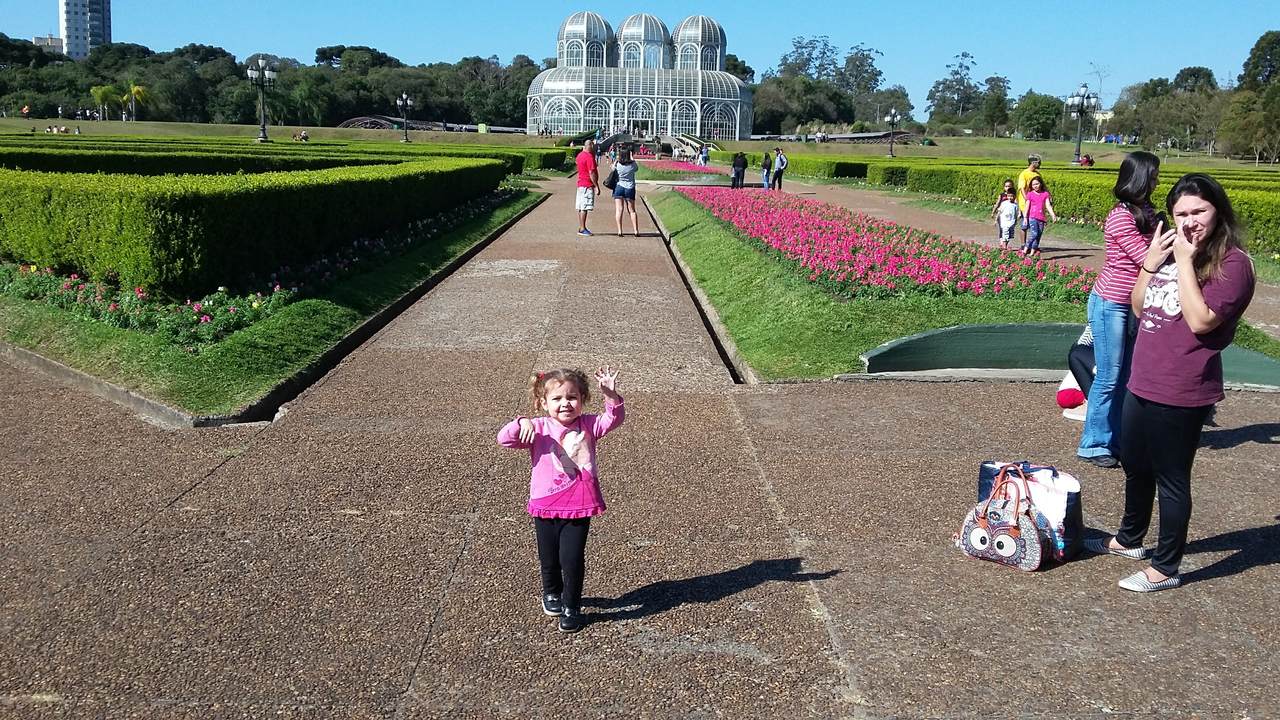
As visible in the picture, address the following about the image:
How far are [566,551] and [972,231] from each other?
17.0 metres

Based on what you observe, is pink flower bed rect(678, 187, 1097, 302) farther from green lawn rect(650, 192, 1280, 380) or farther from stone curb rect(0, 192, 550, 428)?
stone curb rect(0, 192, 550, 428)

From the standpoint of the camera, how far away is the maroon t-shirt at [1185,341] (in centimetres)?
345

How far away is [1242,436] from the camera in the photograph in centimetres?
576

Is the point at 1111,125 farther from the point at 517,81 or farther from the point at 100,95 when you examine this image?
the point at 100,95

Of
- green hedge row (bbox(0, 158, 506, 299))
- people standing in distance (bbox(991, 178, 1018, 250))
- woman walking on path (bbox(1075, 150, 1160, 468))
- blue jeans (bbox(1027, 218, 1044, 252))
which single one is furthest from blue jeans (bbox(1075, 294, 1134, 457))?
people standing in distance (bbox(991, 178, 1018, 250))

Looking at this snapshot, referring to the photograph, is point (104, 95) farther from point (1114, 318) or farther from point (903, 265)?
point (1114, 318)

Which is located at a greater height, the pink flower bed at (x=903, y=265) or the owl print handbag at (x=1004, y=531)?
the pink flower bed at (x=903, y=265)

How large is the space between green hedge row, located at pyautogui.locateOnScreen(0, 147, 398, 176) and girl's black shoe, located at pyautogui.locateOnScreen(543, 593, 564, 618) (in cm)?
1532

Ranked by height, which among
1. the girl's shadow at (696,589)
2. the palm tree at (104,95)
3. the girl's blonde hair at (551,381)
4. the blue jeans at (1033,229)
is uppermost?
the palm tree at (104,95)

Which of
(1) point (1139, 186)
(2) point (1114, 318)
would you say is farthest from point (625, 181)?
(1) point (1139, 186)

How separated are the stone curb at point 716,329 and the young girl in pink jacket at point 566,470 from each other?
3732 mm

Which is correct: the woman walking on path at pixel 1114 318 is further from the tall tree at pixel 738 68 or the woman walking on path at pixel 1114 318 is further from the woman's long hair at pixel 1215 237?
the tall tree at pixel 738 68

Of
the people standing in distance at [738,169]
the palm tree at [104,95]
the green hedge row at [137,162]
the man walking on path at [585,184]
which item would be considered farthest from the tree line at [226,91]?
the man walking on path at [585,184]

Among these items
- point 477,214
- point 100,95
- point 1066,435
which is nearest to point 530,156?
point 477,214
